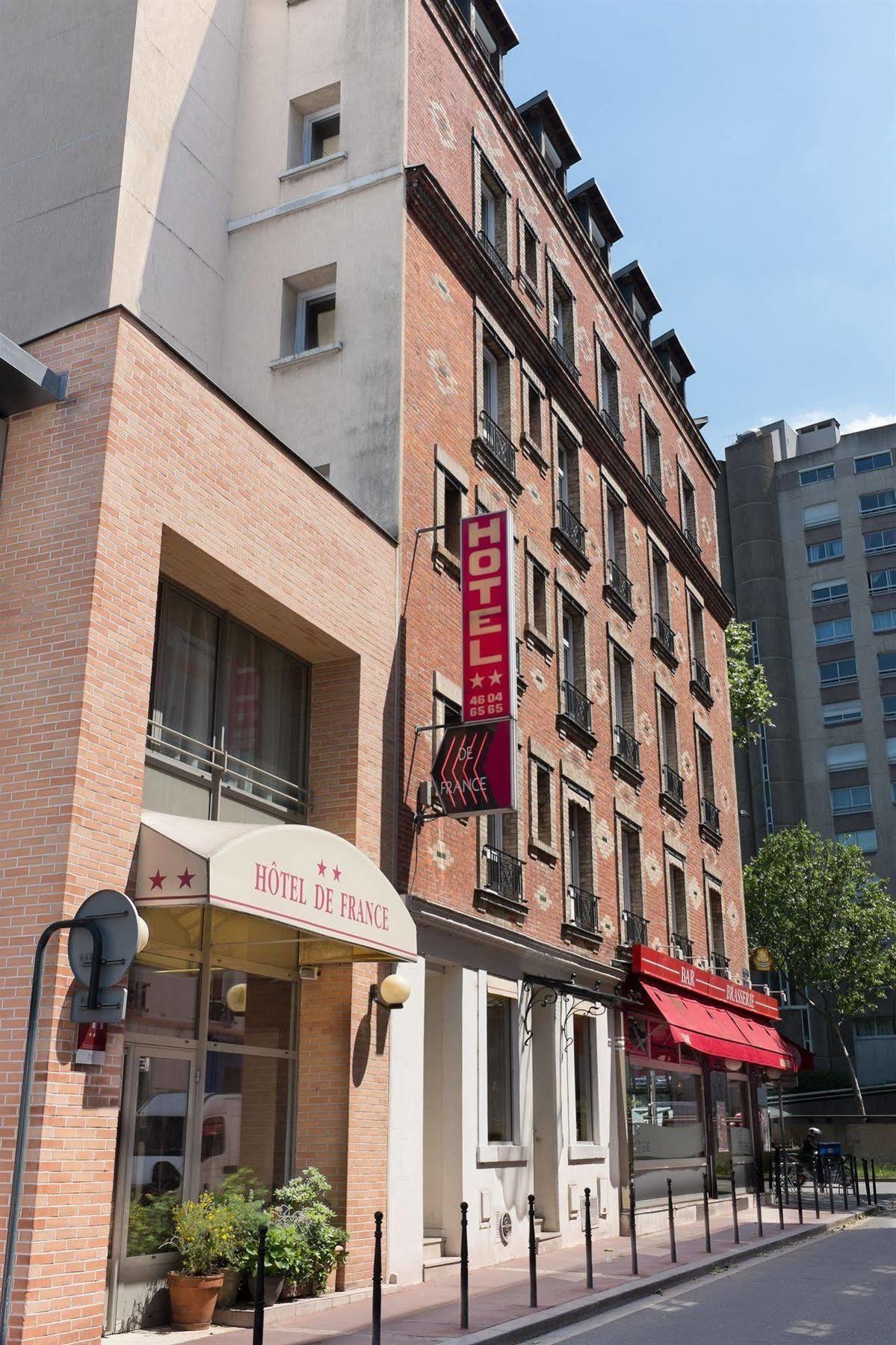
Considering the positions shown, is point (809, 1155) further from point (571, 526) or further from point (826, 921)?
point (826, 921)

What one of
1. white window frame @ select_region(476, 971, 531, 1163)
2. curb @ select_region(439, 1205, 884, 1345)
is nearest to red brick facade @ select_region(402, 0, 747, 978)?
white window frame @ select_region(476, 971, 531, 1163)

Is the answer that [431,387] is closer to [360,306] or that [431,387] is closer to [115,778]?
[360,306]

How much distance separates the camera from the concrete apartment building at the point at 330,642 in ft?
35.2

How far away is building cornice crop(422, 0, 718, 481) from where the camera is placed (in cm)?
2089

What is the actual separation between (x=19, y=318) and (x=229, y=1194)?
36.9ft

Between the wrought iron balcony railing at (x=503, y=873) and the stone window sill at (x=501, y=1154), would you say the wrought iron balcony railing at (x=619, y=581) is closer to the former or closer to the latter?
the wrought iron balcony railing at (x=503, y=873)

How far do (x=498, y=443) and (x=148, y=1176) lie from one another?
12.8 m

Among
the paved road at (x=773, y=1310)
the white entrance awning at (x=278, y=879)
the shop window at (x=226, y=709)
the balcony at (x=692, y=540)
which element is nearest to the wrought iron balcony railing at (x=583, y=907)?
the paved road at (x=773, y=1310)

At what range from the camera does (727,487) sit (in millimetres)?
77375

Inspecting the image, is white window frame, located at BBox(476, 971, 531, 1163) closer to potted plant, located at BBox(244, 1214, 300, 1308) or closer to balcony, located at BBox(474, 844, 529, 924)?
balcony, located at BBox(474, 844, 529, 924)

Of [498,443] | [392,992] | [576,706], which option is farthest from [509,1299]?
[498,443]

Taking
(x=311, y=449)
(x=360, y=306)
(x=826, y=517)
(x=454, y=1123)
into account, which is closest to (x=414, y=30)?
(x=360, y=306)

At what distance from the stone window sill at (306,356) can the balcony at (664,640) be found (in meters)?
12.1

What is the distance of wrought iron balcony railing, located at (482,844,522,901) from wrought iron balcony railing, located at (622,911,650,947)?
5.38m
